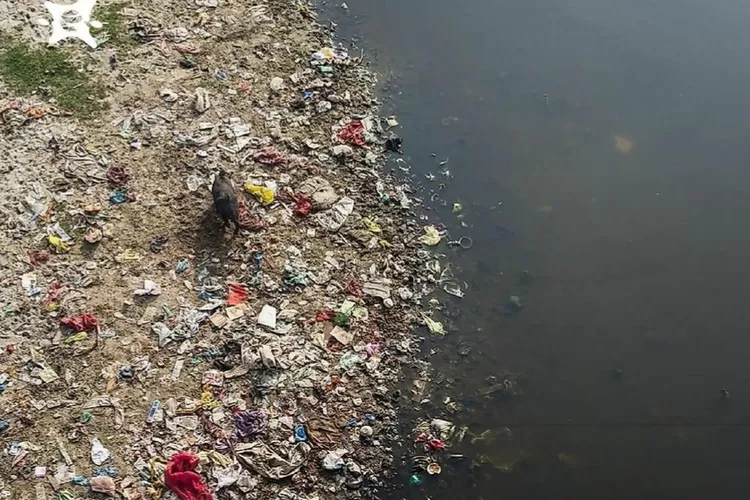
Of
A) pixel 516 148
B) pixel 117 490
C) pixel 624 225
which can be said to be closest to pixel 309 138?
pixel 516 148

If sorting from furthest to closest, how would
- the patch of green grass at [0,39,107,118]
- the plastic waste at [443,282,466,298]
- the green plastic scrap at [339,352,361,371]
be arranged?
the patch of green grass at [0,39,107,118]
the plastic waste at [443,282,466,298]
the green plastic scrap at [339,352,361,371]

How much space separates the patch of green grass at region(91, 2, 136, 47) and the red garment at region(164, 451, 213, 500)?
470 cm

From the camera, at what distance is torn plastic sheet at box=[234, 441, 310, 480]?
520 cm

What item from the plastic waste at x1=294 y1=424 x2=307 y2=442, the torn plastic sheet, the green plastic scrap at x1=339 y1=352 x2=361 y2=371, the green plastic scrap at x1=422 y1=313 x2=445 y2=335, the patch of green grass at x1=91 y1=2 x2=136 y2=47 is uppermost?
the patch of green grass at x1=91 y1=2 x2=136 y2=47

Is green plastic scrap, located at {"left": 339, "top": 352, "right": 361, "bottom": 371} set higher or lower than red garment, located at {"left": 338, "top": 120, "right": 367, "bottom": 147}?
lower

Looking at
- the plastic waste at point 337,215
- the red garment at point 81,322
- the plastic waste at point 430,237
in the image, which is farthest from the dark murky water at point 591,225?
the red garment at point 81,322

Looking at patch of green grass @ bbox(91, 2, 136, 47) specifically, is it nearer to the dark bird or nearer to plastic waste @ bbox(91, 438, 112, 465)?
the dark bird

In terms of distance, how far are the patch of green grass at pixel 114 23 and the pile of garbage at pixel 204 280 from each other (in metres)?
0.08

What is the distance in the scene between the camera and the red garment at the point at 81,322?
5594 mm

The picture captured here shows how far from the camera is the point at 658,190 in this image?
7.12 m

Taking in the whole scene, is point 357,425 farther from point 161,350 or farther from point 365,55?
point 365,55

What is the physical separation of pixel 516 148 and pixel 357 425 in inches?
138

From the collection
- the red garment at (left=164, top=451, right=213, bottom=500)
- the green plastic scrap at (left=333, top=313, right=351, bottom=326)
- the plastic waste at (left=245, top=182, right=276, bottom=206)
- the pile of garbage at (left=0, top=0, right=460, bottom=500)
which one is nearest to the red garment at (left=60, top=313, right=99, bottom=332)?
the pile of garbage at (left=0, top=0, right=460, bottom=500)

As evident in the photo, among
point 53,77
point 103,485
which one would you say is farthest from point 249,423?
point 53,77
